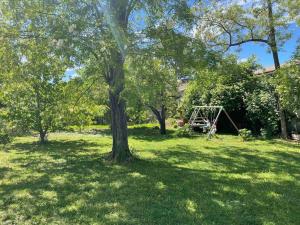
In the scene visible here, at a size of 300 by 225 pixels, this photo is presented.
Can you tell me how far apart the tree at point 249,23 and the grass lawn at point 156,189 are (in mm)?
5085

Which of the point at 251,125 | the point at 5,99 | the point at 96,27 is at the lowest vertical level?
the point at 251,125

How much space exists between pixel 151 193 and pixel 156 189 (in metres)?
0.32

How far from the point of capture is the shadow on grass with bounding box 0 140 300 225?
202 inches

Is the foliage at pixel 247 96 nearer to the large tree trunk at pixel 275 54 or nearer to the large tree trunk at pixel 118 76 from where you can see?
the large tree trunk at pixel 275 54

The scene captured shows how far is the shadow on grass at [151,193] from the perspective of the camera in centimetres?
514

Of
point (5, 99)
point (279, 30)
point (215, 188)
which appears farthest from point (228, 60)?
point (5, 99)

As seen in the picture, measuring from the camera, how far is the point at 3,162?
11.1 m

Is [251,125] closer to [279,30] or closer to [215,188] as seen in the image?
[279,30]

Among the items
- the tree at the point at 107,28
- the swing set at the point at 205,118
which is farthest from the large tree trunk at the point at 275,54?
the tree at the point at 107,28

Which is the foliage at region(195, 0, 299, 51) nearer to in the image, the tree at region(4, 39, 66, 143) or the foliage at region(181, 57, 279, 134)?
the foliage at region(181, 57, 279, 134)

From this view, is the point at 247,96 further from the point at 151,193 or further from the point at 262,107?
the point at 151,193

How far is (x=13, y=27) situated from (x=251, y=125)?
13.8m

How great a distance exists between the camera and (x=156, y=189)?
22.4 feet

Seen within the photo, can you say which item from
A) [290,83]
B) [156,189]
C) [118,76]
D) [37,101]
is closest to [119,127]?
[118,76]
